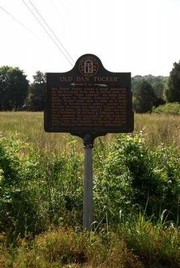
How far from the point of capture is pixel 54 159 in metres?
5.89

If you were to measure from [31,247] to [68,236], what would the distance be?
0.39 m

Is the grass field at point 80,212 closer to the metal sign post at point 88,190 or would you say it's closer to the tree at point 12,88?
the metal sign post at point 88,190

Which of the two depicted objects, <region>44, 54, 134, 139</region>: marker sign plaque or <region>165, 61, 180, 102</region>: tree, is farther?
<region>165, 61, 180, 102</region>: tree

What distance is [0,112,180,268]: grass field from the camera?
4.15 m

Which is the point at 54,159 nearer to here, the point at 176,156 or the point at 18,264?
the point at 176,156

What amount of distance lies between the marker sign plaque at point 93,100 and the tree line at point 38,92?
157 feet

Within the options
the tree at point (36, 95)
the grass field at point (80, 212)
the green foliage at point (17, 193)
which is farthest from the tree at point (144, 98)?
the green foliage at point (17, 193)

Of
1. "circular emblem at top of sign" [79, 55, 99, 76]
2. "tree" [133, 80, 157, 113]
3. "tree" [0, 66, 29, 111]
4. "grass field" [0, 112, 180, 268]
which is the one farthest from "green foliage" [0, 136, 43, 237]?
"tree" [0, 66, 29, 111]

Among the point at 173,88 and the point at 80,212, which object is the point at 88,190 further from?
the point at 173,88

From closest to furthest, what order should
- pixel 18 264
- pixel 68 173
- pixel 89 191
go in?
pixel 18 264, pixel 89 191, pixel 68 173

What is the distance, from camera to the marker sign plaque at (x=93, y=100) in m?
4.88

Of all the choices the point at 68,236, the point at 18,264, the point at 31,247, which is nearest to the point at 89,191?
the point at 68,236

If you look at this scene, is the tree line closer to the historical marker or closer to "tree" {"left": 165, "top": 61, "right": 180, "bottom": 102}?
"tree" {"left": 165, "top": 61, "right": 180, "bottom": 102}

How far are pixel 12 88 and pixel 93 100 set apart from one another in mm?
72546
